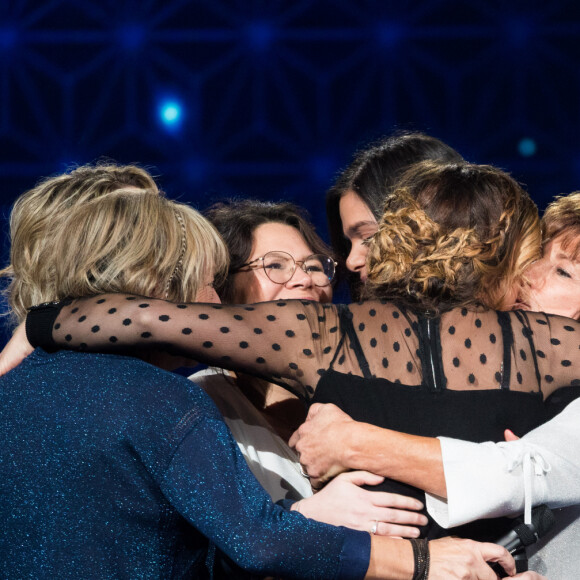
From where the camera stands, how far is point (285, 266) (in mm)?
2688

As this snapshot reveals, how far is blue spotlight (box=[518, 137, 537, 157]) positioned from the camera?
4188 mm

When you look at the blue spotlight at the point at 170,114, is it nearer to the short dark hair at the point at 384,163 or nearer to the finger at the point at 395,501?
the short dark hair at the point at 384,163

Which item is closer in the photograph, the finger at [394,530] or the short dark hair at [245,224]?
the finger at [394,530]

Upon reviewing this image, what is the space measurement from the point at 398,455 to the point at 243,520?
336 mm

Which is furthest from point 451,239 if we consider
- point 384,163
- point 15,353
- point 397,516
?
point 15,353

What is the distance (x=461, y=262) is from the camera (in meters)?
1.86

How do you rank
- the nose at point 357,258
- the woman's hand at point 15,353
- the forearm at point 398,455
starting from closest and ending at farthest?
the forearm at point 398,455 → the woman's hand at point 15,353 → the nose at point 357,258

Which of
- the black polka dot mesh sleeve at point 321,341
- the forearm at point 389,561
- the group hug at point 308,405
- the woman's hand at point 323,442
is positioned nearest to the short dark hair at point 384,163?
the group hug at point 308,405

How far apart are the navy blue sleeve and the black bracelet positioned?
0.10m

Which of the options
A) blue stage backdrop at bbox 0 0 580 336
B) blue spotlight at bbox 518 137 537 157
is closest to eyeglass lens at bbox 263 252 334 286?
blue stage backdrop at bbox 0 0 580 336

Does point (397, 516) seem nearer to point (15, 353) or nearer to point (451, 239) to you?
point (451, 239)

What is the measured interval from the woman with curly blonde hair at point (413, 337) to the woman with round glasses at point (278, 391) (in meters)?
0.09

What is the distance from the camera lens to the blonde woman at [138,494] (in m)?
1.59

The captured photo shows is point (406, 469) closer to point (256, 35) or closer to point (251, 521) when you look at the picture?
point (251, 521)
